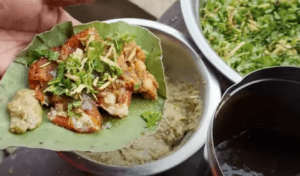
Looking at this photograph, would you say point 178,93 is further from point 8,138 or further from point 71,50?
point 8,138

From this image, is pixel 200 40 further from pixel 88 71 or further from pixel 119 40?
pixel 88 71

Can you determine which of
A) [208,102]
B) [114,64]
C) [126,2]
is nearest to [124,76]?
[114,64]

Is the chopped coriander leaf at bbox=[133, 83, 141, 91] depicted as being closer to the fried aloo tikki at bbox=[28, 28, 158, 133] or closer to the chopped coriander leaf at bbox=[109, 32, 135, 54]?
the fried aloo tikki at bbox=[28, 28, 158, 133]

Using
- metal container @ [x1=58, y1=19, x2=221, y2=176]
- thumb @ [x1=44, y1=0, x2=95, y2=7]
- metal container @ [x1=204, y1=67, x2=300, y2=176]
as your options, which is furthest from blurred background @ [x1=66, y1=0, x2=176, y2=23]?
metal container @ [x1=204, y1=67, x2=300, y2=176]

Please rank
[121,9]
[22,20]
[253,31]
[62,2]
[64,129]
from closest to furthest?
[64,129] → [62,2] → [22,20] → [253,31] → [121,9]

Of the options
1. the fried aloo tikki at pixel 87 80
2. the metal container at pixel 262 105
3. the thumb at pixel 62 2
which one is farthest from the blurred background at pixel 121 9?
the metal container at pixel 262 105

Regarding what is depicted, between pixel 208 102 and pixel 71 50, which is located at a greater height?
pixel 71 50

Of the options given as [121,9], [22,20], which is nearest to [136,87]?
[22,20]
